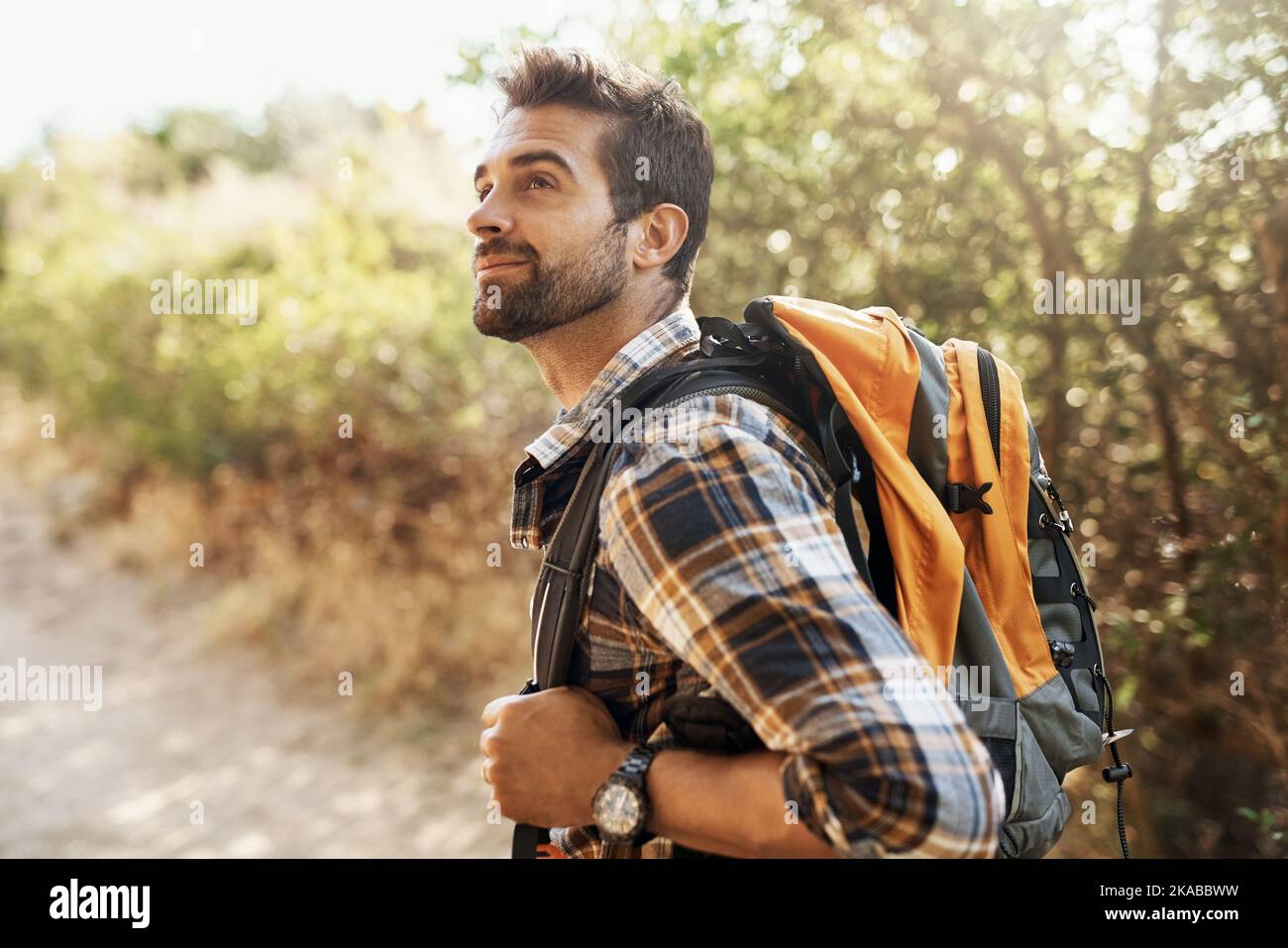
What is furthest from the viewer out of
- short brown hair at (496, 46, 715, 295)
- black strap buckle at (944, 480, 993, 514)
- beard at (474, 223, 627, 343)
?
short brown hair at (496, 46, 715, 295)

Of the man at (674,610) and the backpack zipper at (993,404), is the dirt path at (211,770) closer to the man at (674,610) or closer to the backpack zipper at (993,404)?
the man at (674,610)

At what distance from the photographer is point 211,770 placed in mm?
5559

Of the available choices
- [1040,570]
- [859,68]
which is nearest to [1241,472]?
[1040,570]

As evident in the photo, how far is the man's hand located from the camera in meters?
1.39

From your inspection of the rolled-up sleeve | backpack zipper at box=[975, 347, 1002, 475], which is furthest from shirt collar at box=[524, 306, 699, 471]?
backpack zipper at box=[975, 347, 1002, 475]

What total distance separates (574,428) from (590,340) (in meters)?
0.25

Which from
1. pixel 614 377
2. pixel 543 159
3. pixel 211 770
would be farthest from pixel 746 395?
pixel 211 770

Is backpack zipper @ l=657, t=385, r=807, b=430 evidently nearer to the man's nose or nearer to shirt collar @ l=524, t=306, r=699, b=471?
shirt collar @ l=524, t=306, r=699, b=471

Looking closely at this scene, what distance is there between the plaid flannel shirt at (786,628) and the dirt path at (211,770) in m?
3.83

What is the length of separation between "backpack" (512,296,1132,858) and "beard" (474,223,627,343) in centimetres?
26

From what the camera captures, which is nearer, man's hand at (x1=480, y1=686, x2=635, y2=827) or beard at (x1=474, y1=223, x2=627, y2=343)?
man's hand at (x1=480, y1=686, x2=635, y2=827)

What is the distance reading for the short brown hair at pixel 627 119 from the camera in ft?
A: 6.24

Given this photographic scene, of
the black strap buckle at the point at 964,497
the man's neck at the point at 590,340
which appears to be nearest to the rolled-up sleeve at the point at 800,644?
the black strap buckle at the point at 964,497

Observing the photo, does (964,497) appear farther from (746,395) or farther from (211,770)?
(211,770)
